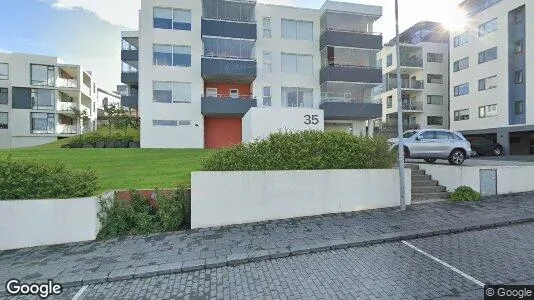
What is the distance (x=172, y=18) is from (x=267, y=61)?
27.3 ft

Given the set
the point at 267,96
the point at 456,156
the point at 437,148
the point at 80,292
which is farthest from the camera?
the point at 267,96

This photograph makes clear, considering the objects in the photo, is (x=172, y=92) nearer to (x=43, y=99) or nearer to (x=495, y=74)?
(x=43, y=99)

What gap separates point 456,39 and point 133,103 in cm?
3583

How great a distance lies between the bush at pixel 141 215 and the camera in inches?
298

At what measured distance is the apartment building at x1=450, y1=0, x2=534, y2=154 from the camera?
27438 mm

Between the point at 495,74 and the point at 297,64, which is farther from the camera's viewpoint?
the point at 495,74

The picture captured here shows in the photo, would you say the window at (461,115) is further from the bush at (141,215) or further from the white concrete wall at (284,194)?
the bush at (141,215)

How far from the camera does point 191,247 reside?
6.46m

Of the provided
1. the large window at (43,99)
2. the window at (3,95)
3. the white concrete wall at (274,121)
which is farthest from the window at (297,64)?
the window at (3,95)

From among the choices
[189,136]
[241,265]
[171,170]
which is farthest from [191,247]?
[189,136]

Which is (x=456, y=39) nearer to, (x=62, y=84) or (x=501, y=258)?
(x=501, y=258)

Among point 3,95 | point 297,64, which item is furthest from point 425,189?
point 3,95

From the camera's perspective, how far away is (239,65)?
949 inches

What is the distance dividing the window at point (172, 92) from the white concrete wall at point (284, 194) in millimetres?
18041
